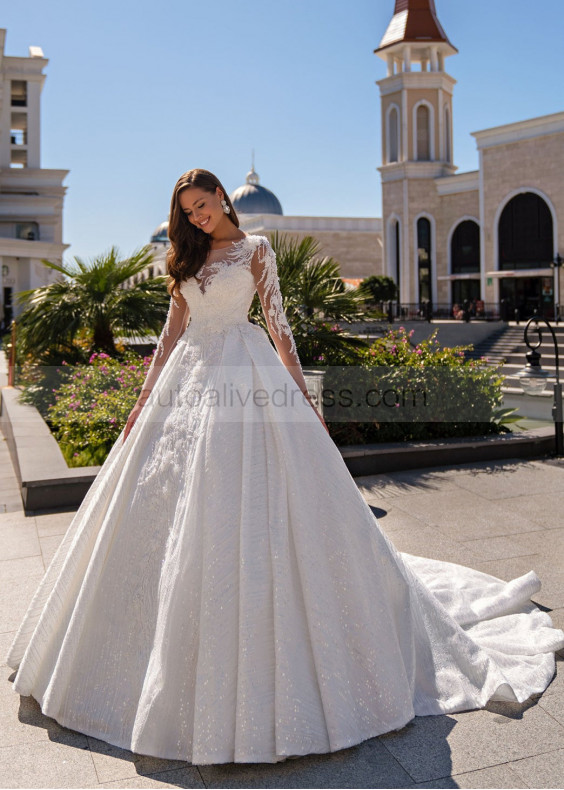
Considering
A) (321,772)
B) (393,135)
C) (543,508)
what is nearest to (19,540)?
(321,772)

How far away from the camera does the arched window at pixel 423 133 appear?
42469 millimetres

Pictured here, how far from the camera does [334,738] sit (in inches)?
90.0

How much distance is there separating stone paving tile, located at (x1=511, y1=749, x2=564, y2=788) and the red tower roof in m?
44.8

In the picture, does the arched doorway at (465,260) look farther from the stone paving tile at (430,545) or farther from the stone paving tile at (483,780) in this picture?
the stone paving tile at (483,780)

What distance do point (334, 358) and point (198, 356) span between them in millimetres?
5121

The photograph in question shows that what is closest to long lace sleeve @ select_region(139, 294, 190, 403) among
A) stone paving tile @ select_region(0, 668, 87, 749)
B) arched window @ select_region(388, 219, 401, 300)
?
stone paving tile @ select_region(0, 668, 87, 749)

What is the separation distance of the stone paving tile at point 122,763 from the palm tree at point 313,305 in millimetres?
5620

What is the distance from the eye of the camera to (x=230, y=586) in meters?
2.35

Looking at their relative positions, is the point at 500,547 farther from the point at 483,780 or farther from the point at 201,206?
the point at 201,206

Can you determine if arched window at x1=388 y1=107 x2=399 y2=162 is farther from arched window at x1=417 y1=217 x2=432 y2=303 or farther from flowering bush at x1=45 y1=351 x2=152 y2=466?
flowering bush at x1=45 y1=351 x2=152 y2=466

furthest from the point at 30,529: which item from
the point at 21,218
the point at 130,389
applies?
the point at 21,218

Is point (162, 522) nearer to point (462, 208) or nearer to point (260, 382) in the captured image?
point (260, 382)

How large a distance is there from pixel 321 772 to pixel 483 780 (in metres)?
0.48

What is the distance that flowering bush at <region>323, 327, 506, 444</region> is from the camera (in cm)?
730
